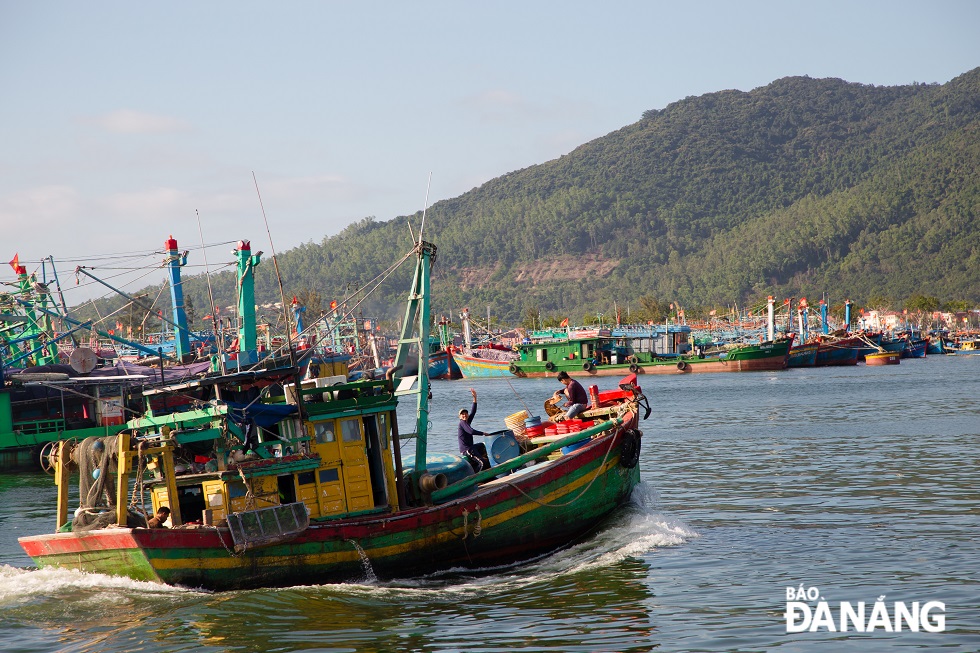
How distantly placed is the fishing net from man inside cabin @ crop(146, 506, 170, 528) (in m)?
0.46

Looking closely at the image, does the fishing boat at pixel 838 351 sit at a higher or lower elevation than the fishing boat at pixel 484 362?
lower

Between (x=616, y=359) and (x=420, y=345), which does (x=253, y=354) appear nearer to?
(x=420, y=345)

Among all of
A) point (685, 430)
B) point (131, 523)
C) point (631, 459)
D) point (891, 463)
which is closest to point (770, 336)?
point (685, 430)

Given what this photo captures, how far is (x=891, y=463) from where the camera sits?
26094mm

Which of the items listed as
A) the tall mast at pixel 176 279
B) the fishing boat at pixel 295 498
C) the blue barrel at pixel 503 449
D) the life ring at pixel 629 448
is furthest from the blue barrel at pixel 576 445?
the tall mast at pixel 176 279

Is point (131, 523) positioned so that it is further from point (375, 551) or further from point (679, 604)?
point (679, 604)

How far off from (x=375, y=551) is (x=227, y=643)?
277 centimetres

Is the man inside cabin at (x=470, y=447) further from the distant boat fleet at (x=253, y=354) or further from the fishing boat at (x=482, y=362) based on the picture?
the fishing boat at (x=482, y=362)

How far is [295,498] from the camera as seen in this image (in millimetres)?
14711

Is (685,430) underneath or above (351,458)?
underneath

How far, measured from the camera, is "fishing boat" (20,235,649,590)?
550 inches

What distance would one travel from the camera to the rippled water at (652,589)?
12344 mm

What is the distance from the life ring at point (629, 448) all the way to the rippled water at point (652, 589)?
1179 mm

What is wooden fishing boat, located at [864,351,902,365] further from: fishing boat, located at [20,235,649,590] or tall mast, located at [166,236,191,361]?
fishing boat, located at [20,235,649,590]
